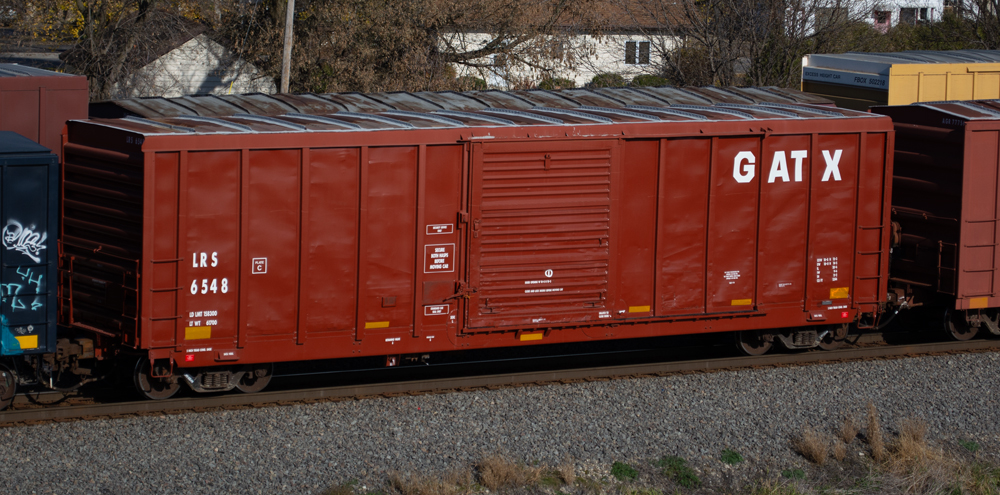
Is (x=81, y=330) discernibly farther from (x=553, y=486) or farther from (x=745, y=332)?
(x=745, y=332)

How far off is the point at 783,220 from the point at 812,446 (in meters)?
3.23

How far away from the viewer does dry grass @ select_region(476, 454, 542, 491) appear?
7.95m

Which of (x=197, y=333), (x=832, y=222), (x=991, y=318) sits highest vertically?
(x=832, y=222)

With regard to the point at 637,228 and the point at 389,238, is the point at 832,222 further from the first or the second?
the point at 389,238

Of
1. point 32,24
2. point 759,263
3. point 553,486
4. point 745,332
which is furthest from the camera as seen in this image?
point 32,24

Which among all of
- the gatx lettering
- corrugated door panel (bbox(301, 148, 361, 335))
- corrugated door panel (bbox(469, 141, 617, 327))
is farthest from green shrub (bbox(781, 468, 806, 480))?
corrugated door panel (bbox(301, 148, 361, 335))

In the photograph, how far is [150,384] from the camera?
9.61m

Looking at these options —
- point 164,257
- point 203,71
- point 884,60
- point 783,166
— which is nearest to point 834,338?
point 783,166

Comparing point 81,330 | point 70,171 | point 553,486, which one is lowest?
point 553,486

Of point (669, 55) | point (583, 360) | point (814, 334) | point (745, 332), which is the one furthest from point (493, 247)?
point (669, 55)

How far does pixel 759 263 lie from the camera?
36.3 ft

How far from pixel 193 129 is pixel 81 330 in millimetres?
2752

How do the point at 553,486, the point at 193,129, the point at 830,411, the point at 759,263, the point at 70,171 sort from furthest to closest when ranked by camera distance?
1. the point at 759,263
2. the point at 830,411
3. the point at 70,171
4. the point at 193,129
5. the point at 553,486

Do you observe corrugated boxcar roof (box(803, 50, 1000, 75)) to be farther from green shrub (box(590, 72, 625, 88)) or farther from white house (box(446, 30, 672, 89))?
green shrub (box(590, 72, 625, 88))
